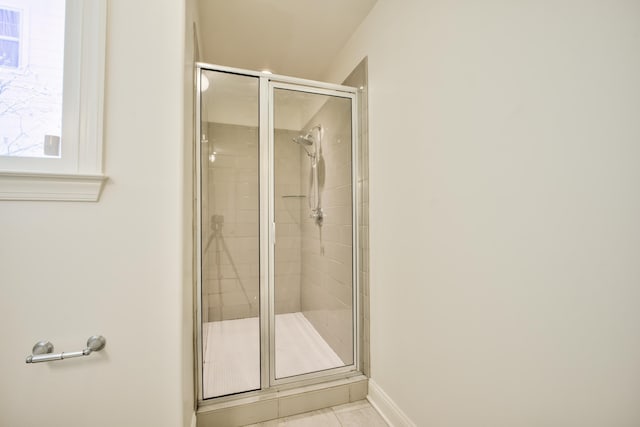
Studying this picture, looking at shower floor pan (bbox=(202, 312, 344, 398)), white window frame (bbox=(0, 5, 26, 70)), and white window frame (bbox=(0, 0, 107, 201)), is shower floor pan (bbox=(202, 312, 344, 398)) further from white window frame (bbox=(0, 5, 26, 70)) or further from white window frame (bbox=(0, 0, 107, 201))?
white window frame (bbox=(0, 5, 26, 70))

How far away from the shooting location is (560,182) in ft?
2.54

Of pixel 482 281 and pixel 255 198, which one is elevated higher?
pixel 255 198

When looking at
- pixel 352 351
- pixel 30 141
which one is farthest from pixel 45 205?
pixel 352 351

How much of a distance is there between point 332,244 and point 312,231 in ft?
0.59

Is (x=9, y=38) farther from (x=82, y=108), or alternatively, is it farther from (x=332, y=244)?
(x=332, y=244)

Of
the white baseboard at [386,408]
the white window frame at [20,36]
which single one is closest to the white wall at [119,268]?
the white window frame at [20,36]

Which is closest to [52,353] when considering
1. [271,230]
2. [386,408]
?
[271,230]

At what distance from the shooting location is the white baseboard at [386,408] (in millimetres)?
1427

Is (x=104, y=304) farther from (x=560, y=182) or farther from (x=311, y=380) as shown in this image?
(x=560, y=182)

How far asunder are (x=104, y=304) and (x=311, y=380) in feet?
4.21

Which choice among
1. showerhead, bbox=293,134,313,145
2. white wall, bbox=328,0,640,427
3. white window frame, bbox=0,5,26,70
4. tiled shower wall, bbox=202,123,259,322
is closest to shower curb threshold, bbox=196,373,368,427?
white wall, bbox=328,0,640,427

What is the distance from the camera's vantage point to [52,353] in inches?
38.2

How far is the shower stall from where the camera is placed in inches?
65.4

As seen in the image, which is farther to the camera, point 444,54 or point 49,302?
point 444,54
